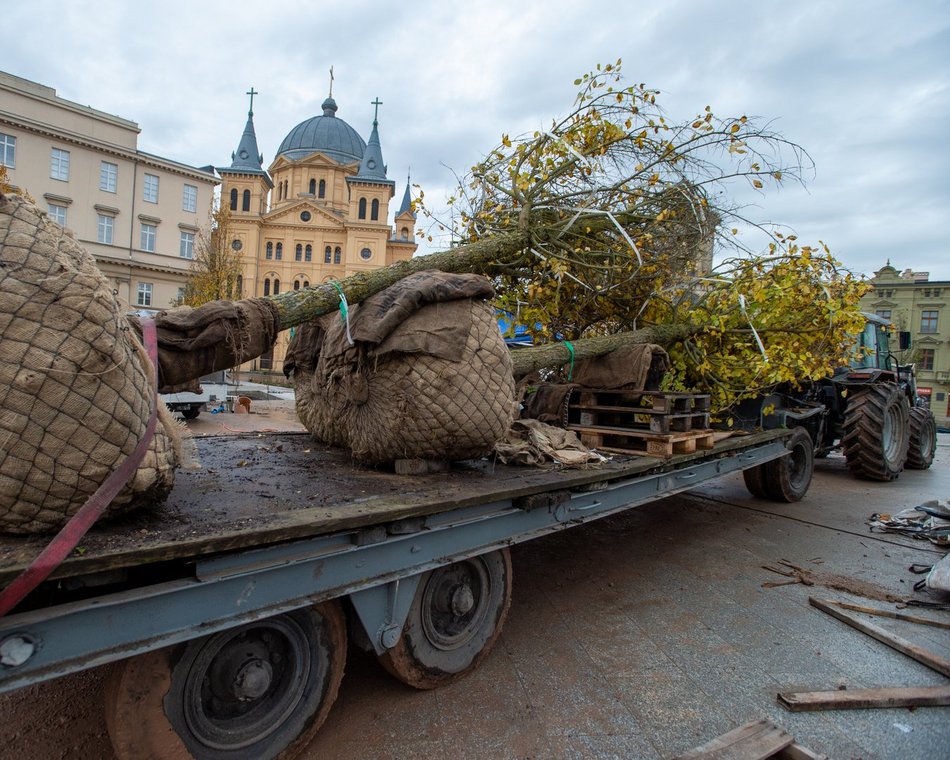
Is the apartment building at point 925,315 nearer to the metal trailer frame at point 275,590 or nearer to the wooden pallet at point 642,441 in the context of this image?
the wooden pallet at point 642,441

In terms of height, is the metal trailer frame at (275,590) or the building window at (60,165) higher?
the building window at (60,165)

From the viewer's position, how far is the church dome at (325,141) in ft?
204

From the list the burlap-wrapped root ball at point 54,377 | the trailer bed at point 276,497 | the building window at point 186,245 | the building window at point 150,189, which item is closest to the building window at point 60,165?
the building window at point 150,189

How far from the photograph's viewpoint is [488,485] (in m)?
3.14

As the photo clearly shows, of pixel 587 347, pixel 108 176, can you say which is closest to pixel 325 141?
pixel 108 176

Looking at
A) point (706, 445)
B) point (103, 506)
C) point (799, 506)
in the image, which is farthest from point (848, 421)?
point (103, 506)

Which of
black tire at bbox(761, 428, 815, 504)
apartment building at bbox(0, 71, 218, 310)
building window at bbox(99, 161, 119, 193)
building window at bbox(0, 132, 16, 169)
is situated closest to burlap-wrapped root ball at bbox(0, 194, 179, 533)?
black tire at bbox(761, 428, 815, 504)

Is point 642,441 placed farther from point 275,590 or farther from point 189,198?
point 189,198

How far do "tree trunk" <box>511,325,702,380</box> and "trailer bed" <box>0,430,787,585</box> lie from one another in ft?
3.28

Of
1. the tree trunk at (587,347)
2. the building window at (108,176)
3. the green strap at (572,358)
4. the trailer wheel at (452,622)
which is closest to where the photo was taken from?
the trailer wheel at (452,622)

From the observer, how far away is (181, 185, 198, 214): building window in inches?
1558

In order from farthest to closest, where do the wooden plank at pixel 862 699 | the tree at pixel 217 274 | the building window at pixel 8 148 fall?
the building window at pixel 8 148 → the tree at pixel 217 274 → the wooden plank at pixel 862 699

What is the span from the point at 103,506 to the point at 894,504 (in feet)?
29.8

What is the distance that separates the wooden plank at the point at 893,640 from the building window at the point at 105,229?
4319cm
